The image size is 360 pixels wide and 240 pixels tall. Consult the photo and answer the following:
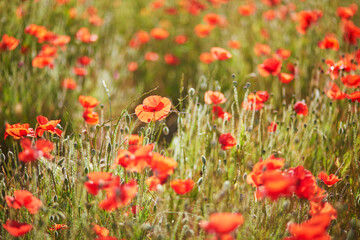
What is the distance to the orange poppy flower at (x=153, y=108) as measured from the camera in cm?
146

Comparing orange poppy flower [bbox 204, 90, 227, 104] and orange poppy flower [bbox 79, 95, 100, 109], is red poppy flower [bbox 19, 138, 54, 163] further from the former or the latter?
orange poppy flower [bbox 204, 90, 227, 104]

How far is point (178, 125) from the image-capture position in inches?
67.9

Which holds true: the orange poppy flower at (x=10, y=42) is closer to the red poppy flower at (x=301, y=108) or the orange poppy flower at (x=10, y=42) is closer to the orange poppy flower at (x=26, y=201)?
the orange poppy flower at (x=26, y=201)

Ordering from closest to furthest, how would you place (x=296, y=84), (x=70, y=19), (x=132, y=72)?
(x=296, y=84)
(x=70, y=19)
(x=132, y=72)

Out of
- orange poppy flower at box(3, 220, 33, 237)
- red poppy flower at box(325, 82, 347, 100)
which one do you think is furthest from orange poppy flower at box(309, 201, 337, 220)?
orange poppy flower at box(3, 220, 33, 237)

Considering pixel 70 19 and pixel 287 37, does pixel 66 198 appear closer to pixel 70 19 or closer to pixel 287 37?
pixel 70 19

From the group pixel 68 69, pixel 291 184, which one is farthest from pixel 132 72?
pixel 291 184

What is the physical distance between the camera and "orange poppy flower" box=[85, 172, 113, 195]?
3.73 ft

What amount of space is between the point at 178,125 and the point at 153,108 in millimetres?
281

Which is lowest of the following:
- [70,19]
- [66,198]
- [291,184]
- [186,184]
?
[66,198]

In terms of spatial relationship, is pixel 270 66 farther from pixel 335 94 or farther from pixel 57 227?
pixel 57 227

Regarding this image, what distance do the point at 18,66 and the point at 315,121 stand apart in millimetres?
1997

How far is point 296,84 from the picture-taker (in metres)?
2.74

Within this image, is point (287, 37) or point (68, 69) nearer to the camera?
point (68, 69)
